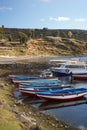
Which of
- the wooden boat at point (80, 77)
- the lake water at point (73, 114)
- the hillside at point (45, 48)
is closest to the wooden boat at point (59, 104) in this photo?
the lake water at point (73, 114)

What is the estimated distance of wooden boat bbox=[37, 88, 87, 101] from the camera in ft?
139

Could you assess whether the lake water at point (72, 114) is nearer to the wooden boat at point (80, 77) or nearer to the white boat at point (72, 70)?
the wooden boat at point (80, 77)

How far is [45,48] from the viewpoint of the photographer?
17288 cm

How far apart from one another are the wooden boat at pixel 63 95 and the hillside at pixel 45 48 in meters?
91.8

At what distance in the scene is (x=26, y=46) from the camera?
161125 mm

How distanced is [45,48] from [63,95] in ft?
429

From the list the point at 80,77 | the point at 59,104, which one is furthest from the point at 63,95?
the point at 80,77

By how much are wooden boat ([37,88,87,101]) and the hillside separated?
9178cm

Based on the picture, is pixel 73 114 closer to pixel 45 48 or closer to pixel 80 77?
pixel 80 77

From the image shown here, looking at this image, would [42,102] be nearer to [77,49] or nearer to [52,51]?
[52,51]

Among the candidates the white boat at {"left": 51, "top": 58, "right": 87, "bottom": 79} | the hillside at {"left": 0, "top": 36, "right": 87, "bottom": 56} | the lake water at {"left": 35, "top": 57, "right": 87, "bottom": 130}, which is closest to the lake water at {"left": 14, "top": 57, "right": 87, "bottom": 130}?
the lake water at {"left": 35, "top": 57, "right": 87, "bottom": 130}

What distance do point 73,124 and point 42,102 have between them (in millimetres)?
11589

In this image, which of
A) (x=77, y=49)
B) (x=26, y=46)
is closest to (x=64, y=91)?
(x=26, y=46)

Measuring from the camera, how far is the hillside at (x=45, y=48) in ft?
482
